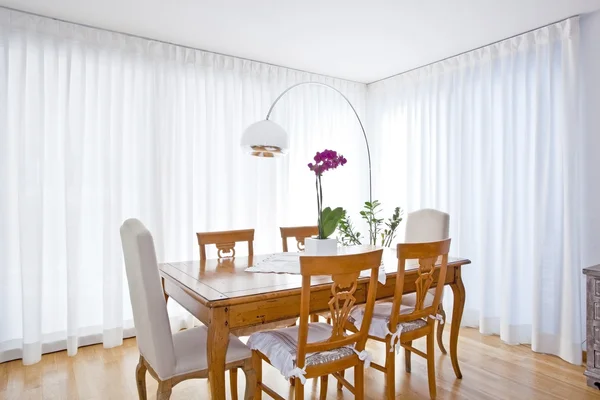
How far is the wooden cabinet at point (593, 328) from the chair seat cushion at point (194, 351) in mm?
2334

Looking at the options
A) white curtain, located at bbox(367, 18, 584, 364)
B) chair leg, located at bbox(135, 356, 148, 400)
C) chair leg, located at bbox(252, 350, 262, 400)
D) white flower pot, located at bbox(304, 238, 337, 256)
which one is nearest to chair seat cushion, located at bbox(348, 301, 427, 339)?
white flower pot, located at bbox(304, 238, 337, 256)

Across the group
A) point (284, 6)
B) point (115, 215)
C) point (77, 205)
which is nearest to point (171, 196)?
point (115, 215)

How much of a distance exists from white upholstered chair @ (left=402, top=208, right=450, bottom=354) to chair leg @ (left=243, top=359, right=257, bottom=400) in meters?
1.29

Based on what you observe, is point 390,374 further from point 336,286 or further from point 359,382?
point 336,286

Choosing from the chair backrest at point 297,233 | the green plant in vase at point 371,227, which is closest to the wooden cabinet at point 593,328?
the green plant in vase at point 371,227

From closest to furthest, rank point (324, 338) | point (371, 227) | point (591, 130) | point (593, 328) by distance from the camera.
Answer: point (324, 338)
point (593, 328)
point (591, 130)
point (371, 227)

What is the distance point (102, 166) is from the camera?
338 cm

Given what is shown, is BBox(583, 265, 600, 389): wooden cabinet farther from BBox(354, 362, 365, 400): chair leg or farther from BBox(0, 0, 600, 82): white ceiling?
BBox(0, 0, 600, 82): white ceiling

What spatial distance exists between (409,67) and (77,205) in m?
3.63

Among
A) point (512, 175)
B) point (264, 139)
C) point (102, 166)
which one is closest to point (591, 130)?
point (512, 175)

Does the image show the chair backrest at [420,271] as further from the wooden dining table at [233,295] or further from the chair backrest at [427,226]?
the chair backrest at [427,226]

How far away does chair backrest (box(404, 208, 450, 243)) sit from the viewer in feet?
10.1

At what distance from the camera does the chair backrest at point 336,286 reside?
170 cm

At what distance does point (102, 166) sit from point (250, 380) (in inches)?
91.5
